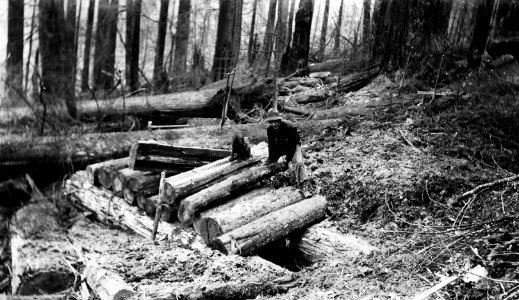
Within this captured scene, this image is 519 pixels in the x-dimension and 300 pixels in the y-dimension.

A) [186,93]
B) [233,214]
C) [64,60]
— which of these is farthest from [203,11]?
[233,214]

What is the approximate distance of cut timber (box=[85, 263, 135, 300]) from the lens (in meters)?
2.66

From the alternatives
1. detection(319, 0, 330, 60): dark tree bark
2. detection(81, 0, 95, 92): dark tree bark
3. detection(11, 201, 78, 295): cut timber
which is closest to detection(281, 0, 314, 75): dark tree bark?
detection(319, 0, 330, 60): dark tree bark

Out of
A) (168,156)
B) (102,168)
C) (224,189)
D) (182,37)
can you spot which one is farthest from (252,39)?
(182,37)

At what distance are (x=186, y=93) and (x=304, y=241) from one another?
10.6 ft

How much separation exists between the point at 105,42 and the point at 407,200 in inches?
359

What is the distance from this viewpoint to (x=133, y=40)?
11.6 metres

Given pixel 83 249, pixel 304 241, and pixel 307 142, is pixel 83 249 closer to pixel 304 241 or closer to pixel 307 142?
pixel 304 241

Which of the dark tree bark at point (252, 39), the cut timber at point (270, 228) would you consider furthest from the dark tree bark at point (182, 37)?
the cut timber at point (270, 228)

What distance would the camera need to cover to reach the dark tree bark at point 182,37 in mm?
8180

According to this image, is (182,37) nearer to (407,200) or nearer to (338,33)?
(338,33)

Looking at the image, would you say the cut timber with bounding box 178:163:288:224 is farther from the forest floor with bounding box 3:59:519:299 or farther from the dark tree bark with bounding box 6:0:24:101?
the dark tree bark with bounding box 6:0:24:101

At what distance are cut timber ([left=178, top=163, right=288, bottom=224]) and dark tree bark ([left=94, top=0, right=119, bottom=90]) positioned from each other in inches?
264

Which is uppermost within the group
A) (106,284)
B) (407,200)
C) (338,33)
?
(338,33)

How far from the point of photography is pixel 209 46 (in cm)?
608
